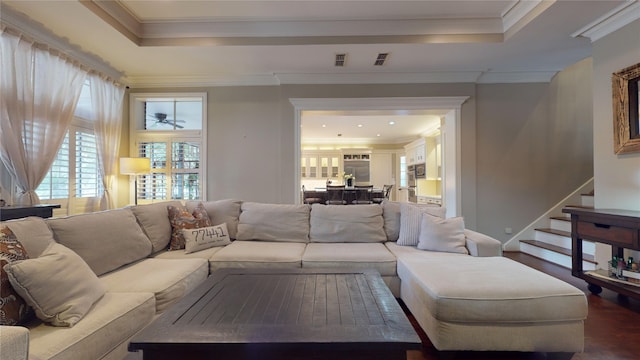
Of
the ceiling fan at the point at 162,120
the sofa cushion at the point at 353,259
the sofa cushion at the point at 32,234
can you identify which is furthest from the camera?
the ceiling fan at the point at 162,120

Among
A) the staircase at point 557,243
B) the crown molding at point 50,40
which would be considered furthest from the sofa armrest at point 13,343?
the staircase at point 557,243

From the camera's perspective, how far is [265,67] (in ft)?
13.7

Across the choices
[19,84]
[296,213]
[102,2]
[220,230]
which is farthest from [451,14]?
[19,84]

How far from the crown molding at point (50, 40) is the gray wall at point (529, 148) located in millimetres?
5457

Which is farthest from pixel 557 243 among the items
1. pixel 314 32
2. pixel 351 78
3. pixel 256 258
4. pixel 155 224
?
pixel 155 224

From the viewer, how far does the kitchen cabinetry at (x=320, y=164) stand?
10164 mm

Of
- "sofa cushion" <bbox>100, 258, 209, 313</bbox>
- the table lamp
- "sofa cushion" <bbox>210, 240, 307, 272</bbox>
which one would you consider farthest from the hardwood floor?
the table lamp

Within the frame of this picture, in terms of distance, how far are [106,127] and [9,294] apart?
11.1ft

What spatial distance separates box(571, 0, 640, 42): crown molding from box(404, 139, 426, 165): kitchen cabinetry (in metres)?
4.88

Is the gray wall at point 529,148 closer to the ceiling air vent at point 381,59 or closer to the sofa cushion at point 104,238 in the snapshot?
the ceiling air vent at point 381,59

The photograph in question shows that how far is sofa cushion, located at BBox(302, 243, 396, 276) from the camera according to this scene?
242 centimetres

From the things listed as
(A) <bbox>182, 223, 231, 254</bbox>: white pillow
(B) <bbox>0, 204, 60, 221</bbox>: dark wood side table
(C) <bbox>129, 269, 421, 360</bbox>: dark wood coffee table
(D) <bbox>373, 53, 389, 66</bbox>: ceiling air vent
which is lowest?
(C) <bbox>129, 269, 421, 360</bbox>: dark wood coffee table

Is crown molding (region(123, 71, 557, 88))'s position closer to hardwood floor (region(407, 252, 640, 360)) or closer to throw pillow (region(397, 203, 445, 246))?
throw pillow (region(397, 203, 445, 246))

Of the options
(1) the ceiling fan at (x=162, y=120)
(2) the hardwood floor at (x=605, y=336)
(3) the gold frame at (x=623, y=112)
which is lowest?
(2) the hardwood floor at (x=605, y=336)
